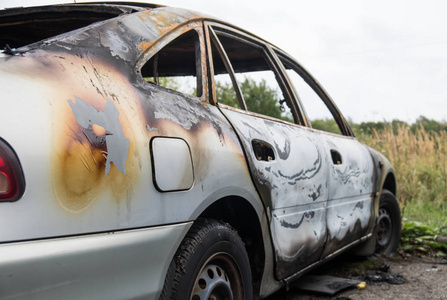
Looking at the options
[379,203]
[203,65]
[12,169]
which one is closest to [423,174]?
[379,203]

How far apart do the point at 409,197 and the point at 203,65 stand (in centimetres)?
671

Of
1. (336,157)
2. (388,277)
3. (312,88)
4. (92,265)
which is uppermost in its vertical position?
(312,88)

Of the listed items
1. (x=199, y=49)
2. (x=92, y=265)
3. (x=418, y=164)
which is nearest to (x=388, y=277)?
(x=199, y=49)

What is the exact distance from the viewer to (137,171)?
1.66 m

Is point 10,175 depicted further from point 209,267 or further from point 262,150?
point 262,150

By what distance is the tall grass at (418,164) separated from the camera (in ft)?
25.8

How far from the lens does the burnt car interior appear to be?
2271 millimetres

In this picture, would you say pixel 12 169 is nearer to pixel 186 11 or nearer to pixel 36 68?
pixel 36 68

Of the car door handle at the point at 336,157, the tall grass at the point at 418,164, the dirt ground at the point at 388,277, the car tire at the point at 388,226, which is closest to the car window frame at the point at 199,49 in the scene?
the car door handle at the point at 336,157

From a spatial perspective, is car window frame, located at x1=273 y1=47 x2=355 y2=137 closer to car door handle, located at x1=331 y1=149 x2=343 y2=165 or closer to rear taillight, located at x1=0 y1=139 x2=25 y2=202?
car door handle, located at x1=331 y1=149 x2=343 y2=165

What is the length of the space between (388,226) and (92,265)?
4.06 metres

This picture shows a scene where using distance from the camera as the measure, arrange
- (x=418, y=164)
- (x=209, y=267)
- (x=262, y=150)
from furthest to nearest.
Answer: (x=418, y=164) → (x=262, y=150) → (x=209, y=267)

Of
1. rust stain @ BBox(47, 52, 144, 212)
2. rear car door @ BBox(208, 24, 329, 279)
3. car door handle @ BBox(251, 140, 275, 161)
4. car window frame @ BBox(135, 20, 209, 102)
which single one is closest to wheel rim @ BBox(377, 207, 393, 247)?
rear car door @ BBox(208, 24, 329, 279)

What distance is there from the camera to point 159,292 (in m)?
1.75
